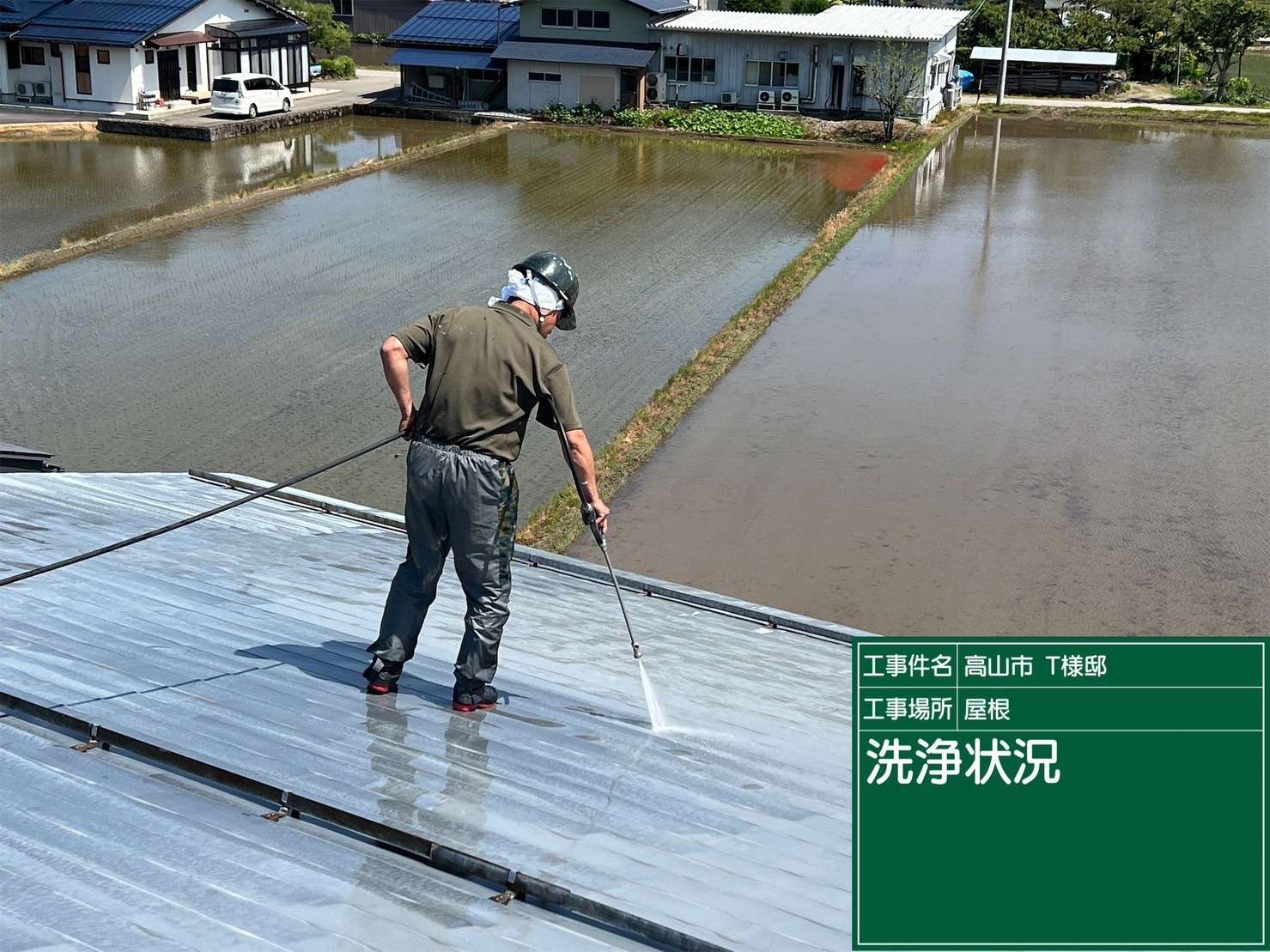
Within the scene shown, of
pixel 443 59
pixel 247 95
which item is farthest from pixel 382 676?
pixel 443 59

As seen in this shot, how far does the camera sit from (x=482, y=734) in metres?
3.90

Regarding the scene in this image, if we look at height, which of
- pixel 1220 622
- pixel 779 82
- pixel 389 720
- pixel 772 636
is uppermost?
pixel 779 82

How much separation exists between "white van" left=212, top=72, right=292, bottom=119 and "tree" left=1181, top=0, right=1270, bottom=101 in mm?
23678

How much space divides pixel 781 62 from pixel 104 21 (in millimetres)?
15185

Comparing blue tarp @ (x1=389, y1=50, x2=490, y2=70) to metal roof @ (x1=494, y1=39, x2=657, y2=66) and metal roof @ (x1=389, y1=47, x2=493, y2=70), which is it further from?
metal roof @ (x1=494, y1=39, x2=657, y2=66)

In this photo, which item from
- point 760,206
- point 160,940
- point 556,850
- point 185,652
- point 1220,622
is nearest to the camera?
point 160,940

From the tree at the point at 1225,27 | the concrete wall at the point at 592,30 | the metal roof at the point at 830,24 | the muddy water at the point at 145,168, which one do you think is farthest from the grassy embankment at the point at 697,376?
the tree at the point at 1225,27

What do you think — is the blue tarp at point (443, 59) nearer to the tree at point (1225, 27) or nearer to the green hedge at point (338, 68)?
the green hedge at point (338, 68)

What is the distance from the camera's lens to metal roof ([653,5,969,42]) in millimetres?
30359

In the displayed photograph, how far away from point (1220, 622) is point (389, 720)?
6.34 metres

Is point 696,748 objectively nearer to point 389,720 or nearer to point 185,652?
point 389,720

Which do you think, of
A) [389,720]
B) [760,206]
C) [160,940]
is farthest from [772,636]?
[760,206]

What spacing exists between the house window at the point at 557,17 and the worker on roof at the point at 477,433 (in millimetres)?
29667

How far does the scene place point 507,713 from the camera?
4.11m
